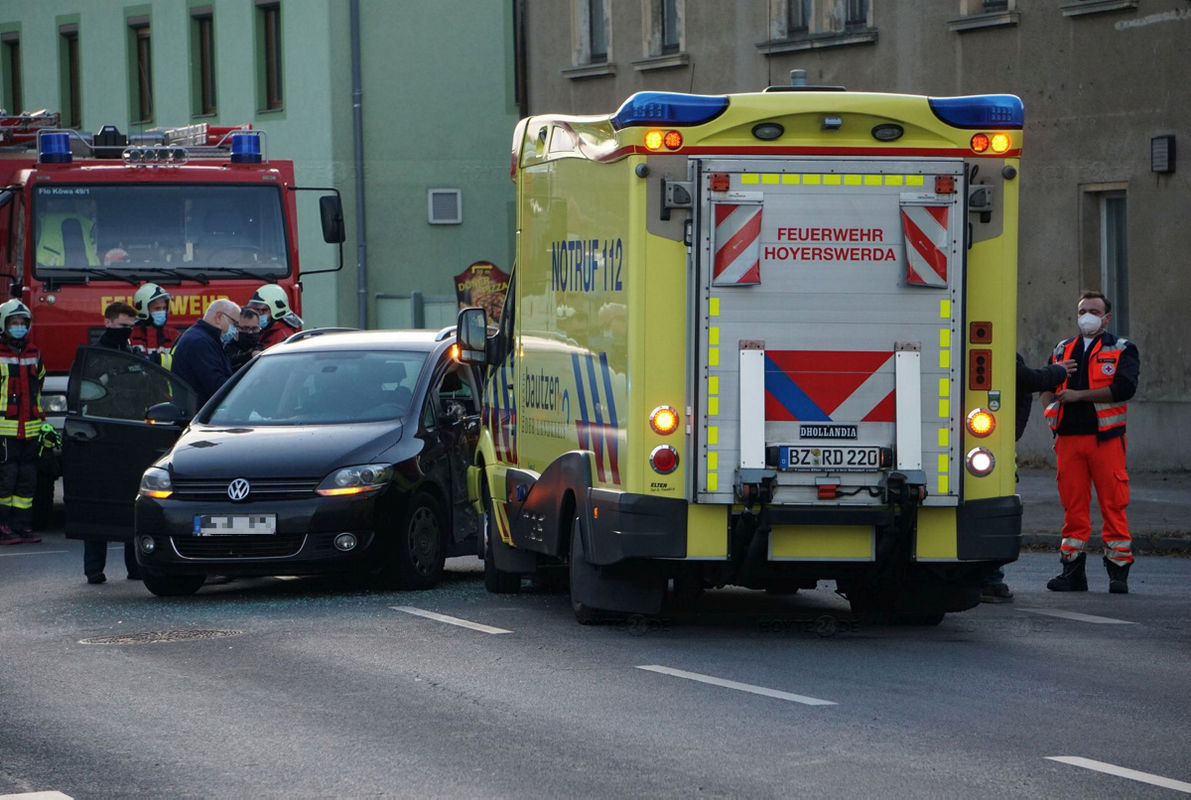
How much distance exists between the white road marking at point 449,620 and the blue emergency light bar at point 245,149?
28.2 ft

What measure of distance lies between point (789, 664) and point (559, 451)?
2191 mm

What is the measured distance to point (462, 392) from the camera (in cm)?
1456

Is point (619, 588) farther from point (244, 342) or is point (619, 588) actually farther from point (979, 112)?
point (244, 342)

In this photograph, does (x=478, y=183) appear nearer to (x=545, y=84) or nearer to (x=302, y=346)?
(x=545, y=84)

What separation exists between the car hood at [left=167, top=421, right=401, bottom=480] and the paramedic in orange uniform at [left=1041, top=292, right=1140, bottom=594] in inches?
164

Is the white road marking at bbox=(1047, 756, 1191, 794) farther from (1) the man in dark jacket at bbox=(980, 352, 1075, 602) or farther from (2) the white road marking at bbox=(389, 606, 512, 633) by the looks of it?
(1) the man in dark jacket at bbox=(980, 352, 1075, 602)

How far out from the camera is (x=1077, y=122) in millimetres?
23406

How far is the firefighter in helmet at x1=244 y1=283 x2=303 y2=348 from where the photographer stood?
17672 millimetres

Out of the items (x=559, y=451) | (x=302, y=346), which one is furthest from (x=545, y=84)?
(x=559, y=451)

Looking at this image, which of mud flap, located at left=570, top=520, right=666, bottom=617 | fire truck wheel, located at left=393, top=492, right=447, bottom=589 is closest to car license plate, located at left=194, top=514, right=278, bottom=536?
fire truck wheel, located at left=393, top=492, right=447, bottom=589

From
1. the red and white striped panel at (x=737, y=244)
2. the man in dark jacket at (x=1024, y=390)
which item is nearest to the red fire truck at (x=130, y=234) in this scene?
the man in dark jacket at (x=1024, y=390)

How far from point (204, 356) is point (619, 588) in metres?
5.55

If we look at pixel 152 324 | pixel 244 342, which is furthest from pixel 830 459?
pixel 152 324

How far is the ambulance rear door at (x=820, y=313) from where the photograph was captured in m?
10.7
